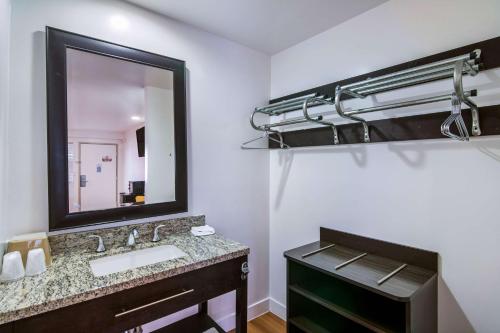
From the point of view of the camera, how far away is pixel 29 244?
1266mm

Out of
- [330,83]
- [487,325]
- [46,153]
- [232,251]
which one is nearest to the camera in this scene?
[487,325]

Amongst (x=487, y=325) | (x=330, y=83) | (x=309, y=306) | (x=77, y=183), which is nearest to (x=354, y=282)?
(x=309, y=306)

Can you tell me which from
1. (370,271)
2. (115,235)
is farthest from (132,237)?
(370,271)

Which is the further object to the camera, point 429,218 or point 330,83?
point 330,83

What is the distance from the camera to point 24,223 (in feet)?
4.46

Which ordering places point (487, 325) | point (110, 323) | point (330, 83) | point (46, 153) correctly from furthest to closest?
point (330, 83) → point (46, 153) → point (487, 325) → point (110, 323)

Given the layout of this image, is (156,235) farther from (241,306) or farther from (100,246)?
(241,306)

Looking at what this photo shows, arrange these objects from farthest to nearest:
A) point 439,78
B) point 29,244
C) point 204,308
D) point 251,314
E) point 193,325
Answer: point 251,314
point 204,308
point 193,325
point 439,78
point 29,244

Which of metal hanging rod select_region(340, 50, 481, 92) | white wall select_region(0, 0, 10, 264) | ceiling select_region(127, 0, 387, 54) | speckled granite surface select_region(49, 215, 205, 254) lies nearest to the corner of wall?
white wall select_region(0, 0, 10, 264)

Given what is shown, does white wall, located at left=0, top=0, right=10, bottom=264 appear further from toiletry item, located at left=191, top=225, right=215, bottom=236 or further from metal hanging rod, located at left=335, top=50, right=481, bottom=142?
metal hanging rod, located at left=335, top=50, right=481, bottom=142

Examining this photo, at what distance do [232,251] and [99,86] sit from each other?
1.27 metres

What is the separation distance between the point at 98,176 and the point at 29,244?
→ 1.52 feet

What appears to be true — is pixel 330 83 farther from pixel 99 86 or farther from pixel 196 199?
pixel 99 86

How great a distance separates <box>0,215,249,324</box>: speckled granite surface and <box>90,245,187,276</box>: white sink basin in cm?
4
